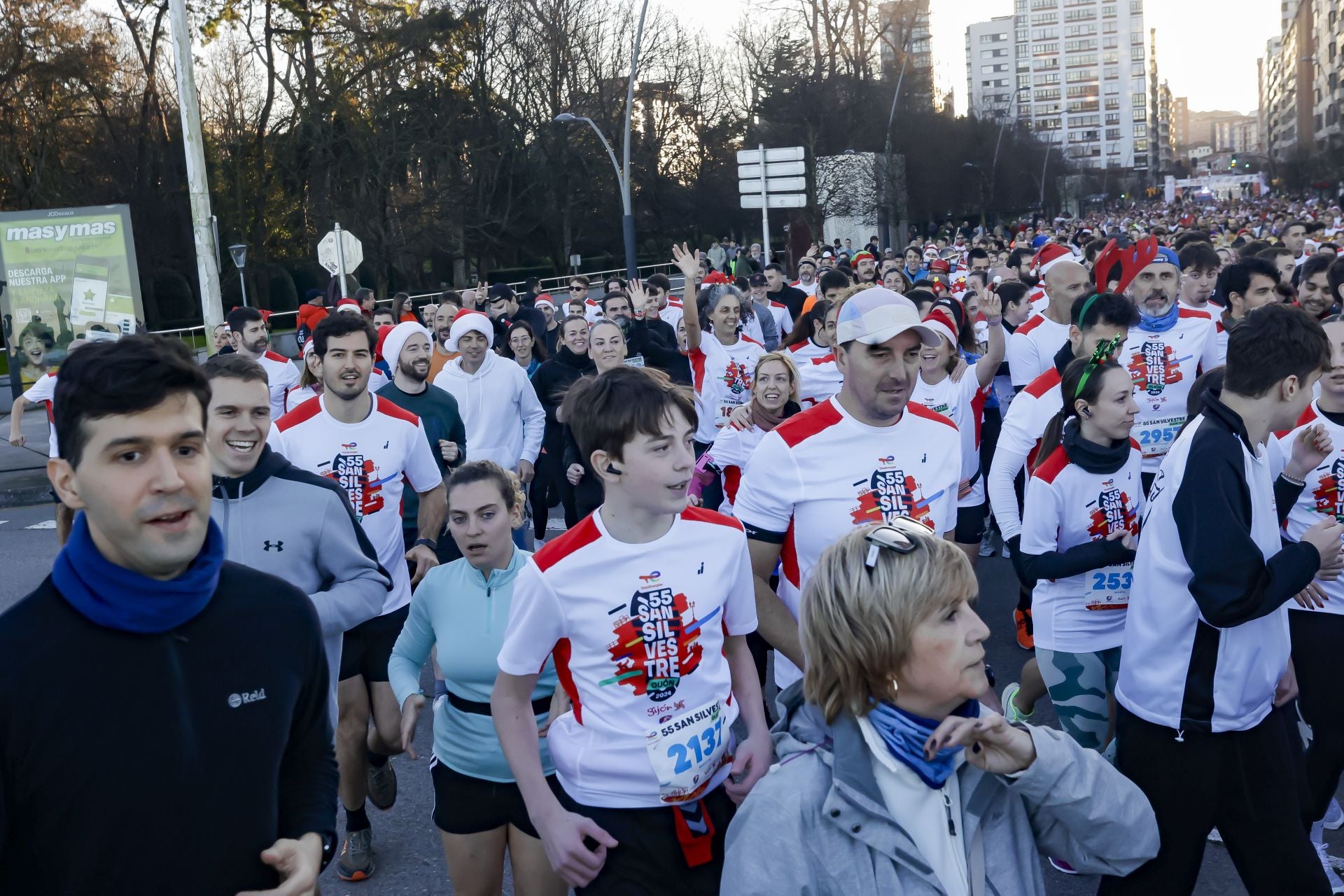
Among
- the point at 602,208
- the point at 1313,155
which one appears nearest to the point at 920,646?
the point at 602,208

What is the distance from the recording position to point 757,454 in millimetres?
3975

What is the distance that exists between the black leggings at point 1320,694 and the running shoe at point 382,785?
340 centimetres

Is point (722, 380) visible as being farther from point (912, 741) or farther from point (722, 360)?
point (912, 741)

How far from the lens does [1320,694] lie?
436 centimetres

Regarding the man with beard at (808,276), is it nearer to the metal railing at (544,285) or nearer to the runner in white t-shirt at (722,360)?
the runner in white t-shirt at (722,360)

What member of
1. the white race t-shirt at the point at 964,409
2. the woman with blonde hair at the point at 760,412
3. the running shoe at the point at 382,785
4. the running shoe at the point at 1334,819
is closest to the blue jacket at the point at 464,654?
the running shoe at the point at 382,785

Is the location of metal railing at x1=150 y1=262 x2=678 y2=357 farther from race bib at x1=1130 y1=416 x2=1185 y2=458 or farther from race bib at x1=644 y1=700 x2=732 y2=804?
race bib at x1=644 y1=700 x2=732 y2=804

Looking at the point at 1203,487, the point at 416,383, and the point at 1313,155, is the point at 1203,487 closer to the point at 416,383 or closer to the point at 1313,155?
the point at 416,383

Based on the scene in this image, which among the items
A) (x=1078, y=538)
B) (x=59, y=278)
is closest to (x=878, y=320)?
(x=1078, y=538)

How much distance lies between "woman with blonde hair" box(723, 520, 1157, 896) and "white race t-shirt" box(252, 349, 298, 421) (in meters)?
8.08

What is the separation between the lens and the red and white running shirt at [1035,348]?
827 centimetres

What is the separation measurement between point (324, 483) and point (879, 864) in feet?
8.40

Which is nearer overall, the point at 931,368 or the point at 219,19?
the point at 931,368

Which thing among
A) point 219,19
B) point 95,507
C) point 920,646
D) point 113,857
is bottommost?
point 113,857
